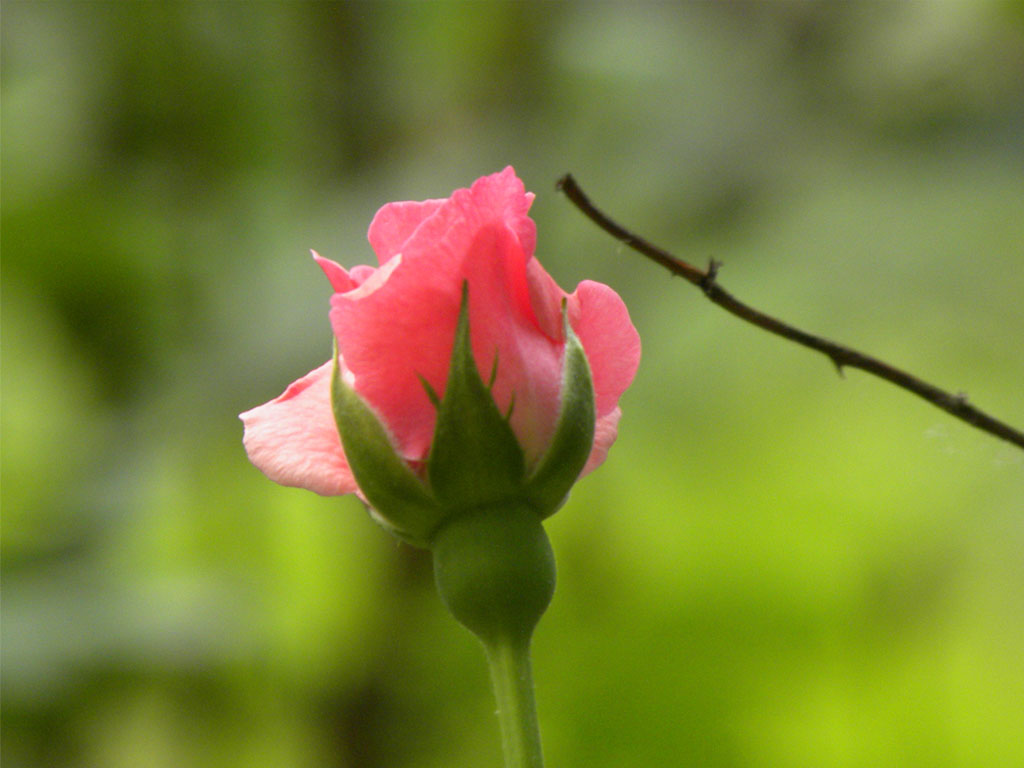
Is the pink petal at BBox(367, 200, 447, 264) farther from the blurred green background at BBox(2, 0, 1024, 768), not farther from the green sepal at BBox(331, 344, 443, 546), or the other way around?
the blurred green background at BBox(2, 0, 1024, 768)

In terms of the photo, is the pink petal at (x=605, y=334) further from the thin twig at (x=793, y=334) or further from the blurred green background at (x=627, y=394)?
the blurred green background at (x=627, y=394)

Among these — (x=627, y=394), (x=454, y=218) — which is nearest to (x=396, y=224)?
(x=454, y=218)

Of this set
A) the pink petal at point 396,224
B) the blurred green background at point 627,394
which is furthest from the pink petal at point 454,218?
the blurred green background at point 627,394

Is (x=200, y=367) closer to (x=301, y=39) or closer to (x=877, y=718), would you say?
(x=301, y=39)

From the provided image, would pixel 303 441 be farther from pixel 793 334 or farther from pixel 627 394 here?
pixel 627 394

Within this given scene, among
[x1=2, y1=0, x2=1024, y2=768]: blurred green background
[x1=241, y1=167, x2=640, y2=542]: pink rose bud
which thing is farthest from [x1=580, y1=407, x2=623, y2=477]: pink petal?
[x1=2, y1=0, x2=1024, y2=768]: blurred green background
